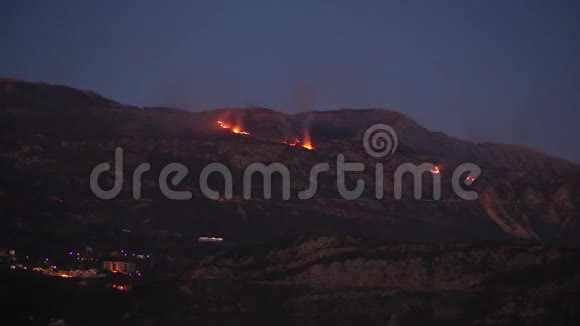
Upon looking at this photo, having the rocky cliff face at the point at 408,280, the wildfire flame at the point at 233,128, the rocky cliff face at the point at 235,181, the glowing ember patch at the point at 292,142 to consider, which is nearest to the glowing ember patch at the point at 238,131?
the wildfire flame at the point at 233,128

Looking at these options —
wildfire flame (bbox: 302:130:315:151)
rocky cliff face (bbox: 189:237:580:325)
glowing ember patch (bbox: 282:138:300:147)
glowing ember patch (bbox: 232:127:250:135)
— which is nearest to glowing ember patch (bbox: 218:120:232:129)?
glowing ember patch (bbox: 232:127:250:135)

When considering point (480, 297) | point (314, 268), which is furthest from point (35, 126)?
point (480, 297)

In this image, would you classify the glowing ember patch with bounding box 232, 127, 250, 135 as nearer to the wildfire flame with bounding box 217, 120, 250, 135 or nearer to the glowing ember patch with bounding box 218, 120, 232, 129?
the wildfire flame with bounding box 217, 120, 250, 135

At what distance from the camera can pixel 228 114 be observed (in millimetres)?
181125

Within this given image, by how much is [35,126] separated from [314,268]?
7190 centimetres

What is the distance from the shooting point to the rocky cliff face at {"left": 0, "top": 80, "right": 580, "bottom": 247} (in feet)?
378

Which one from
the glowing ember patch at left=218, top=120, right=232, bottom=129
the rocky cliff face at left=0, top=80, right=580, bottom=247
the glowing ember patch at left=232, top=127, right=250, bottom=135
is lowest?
the rocky cliff face at left=0, top=80, right=580, bottom=247

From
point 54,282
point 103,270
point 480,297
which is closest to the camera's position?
point 480,297

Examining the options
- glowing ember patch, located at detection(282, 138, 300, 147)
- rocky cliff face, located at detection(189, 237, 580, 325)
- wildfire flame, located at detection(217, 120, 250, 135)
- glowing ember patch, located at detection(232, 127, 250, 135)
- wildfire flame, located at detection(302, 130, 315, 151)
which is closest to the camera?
rocky cliff face, located at detection(189, 237, 580, 325)

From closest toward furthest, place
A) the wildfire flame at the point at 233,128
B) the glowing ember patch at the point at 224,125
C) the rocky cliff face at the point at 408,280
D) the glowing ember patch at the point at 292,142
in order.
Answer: the rocky cliff face at the point at 408,280
the glowing ember patch at the point at 292,142
the wildfire flame at the point at 233,128
the glowing ember patch at the point at 224,125

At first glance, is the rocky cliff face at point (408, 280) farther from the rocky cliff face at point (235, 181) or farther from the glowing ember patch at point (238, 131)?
the glowing ember patch at point (238, 131)

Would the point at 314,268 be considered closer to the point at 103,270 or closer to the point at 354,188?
the point at 103,270

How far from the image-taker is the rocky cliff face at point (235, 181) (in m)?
115

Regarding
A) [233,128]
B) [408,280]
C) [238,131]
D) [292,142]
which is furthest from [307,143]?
[408,280]
